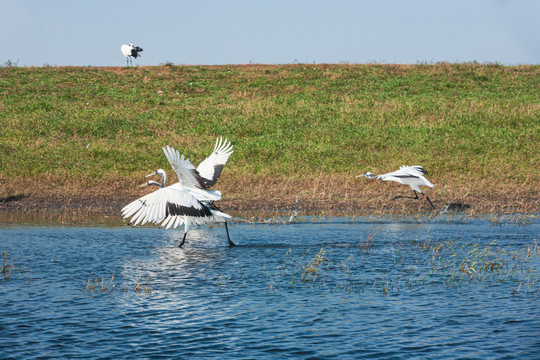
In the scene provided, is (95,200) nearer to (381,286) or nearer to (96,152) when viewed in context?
(96,152)

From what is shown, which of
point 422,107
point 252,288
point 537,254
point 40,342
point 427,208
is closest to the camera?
point 40,342

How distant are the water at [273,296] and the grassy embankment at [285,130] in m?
5.67

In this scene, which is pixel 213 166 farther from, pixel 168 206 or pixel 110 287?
pixel 110 287

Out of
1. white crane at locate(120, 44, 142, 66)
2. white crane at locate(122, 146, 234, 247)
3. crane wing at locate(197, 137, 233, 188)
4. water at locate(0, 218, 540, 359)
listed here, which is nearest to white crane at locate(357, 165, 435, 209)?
water at locate(0, 218, 540, 359)

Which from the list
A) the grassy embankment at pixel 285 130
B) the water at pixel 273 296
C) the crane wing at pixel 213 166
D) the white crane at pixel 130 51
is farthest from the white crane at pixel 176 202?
the white crane at pixel 130 51

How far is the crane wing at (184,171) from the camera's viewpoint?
1160 cm

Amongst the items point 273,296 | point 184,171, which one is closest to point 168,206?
point 184,171

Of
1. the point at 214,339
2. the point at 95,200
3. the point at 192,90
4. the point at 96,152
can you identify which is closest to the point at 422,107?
the point at 192,90

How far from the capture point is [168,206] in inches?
454

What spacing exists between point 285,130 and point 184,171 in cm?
1780

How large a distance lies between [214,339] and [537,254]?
6.79 meters

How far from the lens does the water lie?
6848 mm

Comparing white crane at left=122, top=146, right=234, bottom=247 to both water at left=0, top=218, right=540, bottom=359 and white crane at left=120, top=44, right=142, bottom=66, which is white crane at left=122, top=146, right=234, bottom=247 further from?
white crane at left=120, top=44, right=142, bottom=66

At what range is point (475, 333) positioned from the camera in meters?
7.21
